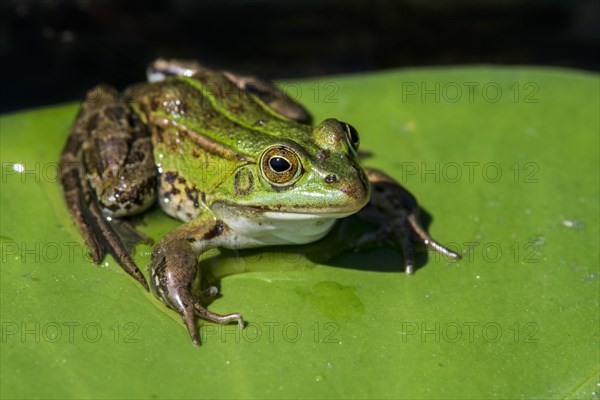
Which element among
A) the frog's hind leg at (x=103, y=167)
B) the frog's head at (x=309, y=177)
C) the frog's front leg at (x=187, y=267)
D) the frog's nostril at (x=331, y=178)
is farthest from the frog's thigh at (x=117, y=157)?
the frog's nostril at (x=331, y=178)

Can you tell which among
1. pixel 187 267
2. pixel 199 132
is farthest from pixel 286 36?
pixel 187 267

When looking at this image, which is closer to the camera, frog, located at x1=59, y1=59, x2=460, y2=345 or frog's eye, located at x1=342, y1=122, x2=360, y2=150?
frog, located at x1=59, y1=59, x2=460, y2=345

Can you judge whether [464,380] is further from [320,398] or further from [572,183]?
[572,183]

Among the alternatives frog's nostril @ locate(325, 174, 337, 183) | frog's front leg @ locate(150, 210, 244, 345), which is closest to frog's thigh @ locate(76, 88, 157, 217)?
frog's front leg @ locate(150, 210, 244, 345)

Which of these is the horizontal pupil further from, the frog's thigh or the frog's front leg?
the frog's thigh

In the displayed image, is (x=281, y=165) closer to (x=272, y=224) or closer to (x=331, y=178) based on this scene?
(x=331, y=178)

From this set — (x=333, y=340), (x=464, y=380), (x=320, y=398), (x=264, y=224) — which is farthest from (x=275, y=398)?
(x=264, y=224)

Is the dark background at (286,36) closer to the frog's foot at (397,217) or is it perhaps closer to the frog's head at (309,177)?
the frog's foot at (397,217)
